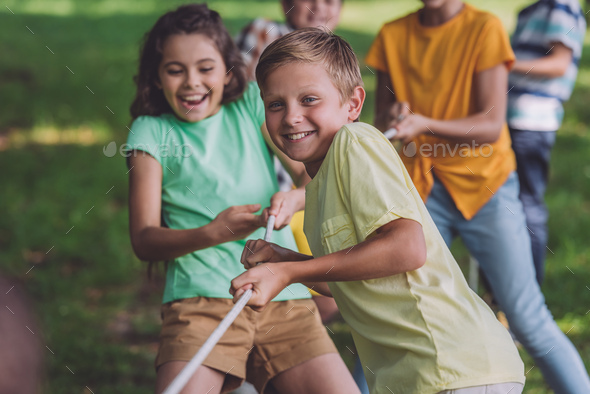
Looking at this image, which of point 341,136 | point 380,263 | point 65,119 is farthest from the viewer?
point 65,119

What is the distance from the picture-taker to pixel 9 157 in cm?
593

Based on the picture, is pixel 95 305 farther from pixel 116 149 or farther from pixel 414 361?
pixel 414 361

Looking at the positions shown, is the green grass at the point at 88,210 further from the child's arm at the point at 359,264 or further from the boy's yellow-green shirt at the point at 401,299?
the child's arm at the point at 359,264

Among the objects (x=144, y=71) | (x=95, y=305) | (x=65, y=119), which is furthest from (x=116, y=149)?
(x=144, y=71)

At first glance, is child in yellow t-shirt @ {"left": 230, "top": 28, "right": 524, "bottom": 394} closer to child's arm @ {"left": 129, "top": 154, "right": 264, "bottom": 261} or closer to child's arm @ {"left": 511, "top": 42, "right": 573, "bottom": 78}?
child's arm @ {"left": 129, "top": 154, "right": 264, "bottom": 261}

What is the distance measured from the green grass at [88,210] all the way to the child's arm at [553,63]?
132cm

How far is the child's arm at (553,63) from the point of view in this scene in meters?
3.36

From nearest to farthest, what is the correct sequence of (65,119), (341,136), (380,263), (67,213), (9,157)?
(380,263) < (341,136) < (67,213) < (9,157) < (65,119)

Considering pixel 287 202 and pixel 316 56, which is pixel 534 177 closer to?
pixel 287 202

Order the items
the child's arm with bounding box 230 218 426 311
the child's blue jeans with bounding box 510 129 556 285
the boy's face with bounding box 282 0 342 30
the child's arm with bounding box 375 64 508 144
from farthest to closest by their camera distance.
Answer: the boy's face with bounding box 282 0 342 30, the child's blue jeans with bounding box 510 129 556 285, the child's arm with bounding box 375 64 508 144, the child's arm with bounding box 230 218 426 311

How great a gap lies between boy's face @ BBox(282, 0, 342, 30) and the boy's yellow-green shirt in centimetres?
216

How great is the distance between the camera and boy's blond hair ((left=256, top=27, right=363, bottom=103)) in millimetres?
1884

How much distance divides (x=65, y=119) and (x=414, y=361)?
544 centimetres

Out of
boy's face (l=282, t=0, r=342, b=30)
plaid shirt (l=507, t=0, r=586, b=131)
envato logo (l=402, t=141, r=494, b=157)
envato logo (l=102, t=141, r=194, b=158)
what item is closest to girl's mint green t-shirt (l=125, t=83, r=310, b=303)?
envato logo (l=102, t=141, r=194, b=158)
